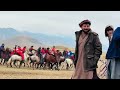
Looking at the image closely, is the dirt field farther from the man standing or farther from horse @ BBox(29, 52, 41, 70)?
the man standing

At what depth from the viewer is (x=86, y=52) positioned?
14.3 ft

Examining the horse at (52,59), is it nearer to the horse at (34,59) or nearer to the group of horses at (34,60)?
the group of horses at (34,60)

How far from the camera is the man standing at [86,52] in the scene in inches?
170

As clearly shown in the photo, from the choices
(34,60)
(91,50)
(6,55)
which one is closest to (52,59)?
(34,60)

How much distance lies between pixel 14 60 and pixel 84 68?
1639 centimetres

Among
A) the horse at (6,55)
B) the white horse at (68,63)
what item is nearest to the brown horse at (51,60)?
the white horse at (68,63)

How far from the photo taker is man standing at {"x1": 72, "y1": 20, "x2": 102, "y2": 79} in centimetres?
432

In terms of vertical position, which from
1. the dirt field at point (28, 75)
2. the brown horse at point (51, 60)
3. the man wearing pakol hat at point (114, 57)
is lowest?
the dirt field at point (28, 75)

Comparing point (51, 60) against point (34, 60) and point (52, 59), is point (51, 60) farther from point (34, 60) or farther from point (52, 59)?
point (34, 60)
